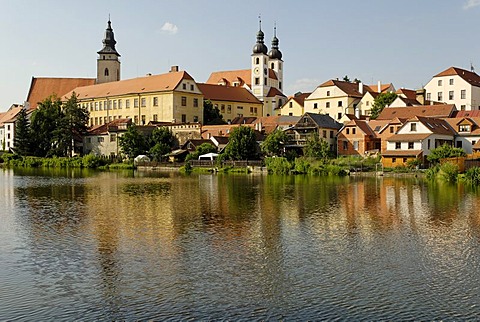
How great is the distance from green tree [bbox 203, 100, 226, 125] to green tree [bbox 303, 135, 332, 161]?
25490mm

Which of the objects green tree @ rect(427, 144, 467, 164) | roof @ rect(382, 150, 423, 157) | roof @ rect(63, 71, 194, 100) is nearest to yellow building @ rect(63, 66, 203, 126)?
roof @ rect(63, 71, 194, 100)

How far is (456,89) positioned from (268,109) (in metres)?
31.3

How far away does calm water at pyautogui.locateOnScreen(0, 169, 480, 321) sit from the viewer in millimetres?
10484

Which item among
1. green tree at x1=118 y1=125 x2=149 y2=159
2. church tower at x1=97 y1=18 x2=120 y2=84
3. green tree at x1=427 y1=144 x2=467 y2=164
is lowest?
green tree at x1=427 y1=144 x2=467 y2=164

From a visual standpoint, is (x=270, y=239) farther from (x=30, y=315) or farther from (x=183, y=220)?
(x=30, y=315)

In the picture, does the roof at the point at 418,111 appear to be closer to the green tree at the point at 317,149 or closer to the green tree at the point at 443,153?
the green tree at the point at 317,149

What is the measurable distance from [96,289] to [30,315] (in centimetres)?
171

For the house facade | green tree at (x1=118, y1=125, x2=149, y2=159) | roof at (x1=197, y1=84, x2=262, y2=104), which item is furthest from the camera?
roof at (x1=197, y1=84, x2=262, y2=104)

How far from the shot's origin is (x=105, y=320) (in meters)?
9.80

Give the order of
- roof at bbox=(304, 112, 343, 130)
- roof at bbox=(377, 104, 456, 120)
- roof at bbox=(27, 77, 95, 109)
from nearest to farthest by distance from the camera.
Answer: roof at bbox=(377, 104, 456, 120) < roof at bbox=(304, 112, 343, 130) < roof at bbox=(27, 77, 95, 109)

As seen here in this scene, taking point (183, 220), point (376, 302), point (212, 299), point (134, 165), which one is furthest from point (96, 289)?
point (134, 165)

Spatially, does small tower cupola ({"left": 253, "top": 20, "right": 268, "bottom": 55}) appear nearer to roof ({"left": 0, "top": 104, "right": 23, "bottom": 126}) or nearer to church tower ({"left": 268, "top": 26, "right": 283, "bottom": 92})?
church tower ({"left": 268, "top": 26, "right": 283, "bottom": 92})

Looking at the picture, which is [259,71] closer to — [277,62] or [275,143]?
[277,62]

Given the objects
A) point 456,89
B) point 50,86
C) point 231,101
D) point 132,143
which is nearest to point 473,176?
point 456,89
